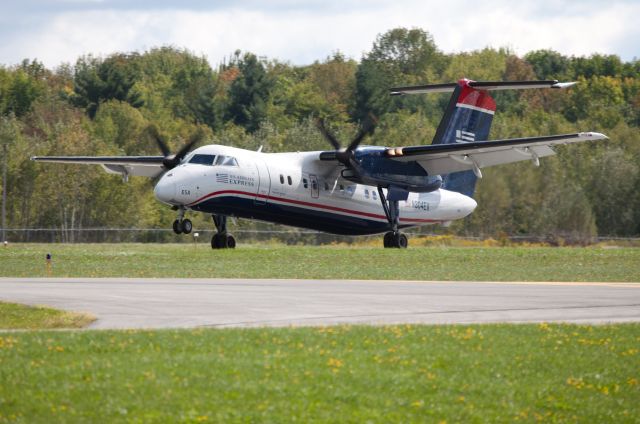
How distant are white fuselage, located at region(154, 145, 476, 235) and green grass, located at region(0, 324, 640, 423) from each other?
21.7 meters

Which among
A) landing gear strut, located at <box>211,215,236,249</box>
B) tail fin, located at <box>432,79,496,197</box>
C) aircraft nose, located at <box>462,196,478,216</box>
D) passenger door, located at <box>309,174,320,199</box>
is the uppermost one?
tail fin, located at <box>432,79,496,197</box>

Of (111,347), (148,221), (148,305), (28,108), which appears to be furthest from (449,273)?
(28,108)

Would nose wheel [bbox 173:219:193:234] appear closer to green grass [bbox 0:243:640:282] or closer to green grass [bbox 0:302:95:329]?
green grass [bbox 0:243:640:282]

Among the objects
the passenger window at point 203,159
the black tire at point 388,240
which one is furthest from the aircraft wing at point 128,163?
the black tire at point 388,240

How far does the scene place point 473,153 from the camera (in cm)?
4262

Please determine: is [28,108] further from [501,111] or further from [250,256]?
[250,256]

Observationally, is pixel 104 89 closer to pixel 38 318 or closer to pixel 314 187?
pixel 314 187

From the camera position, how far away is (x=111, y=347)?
16.6 meters

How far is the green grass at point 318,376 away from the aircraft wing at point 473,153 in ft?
73.1

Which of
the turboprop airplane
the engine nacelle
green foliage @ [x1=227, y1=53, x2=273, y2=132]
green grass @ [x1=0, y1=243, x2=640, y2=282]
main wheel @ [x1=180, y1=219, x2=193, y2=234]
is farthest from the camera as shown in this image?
green foliage @ [x1=227, y1=53, x2=273, y2=132]

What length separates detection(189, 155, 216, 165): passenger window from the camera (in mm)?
40562

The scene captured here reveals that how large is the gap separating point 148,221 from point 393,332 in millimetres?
56911

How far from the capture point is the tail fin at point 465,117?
1877 inches

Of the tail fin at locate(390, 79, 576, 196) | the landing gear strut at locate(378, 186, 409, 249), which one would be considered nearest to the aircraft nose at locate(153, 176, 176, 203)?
the landing gear strut at locate(378, 186, 409, 249)
